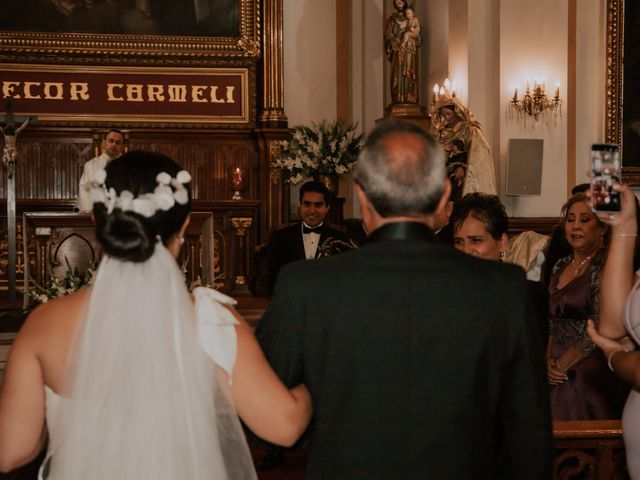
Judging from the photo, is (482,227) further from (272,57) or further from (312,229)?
(272,57)

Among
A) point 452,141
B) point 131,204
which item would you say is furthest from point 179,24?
point 131,204

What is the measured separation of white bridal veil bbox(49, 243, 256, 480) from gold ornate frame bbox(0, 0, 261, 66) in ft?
34.2

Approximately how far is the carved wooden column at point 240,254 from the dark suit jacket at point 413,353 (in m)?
8.68

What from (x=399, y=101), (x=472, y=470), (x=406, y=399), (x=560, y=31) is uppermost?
(x=560, y=31)

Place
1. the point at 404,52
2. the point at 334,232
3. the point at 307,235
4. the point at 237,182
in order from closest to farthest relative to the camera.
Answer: the point at 334,232 < the point at 307,235 < the point at 404,52 < the point at 237,182

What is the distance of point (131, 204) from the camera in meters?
2.34

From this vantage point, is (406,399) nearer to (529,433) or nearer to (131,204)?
(529,433)

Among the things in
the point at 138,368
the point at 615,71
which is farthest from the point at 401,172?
the point at 615,71

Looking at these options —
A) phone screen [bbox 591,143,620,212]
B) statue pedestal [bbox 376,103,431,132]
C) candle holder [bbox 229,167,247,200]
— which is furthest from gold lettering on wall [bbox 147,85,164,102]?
phone screen [bbox 591,143,620,212]

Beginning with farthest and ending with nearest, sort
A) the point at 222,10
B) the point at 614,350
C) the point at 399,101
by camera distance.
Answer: the point at 222,10, the point at 399,101, the point at 614,350

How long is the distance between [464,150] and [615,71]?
8.42 ft

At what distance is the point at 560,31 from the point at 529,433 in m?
9.24

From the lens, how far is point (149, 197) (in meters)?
2.37

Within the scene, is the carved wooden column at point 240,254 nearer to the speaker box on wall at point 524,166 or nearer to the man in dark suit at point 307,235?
the speaker box on wall at point 524,166
